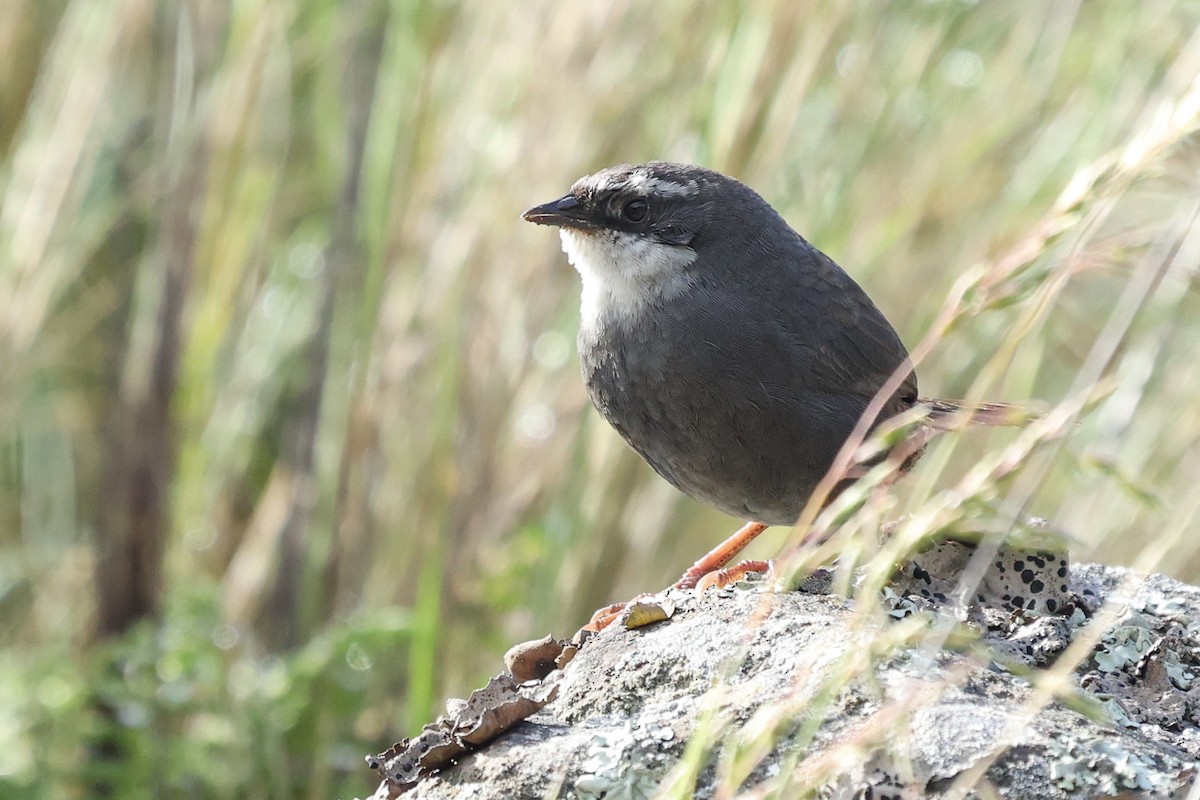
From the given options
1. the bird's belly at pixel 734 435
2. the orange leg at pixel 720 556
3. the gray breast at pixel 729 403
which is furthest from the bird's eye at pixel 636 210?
the orange leg at pixel 720 556

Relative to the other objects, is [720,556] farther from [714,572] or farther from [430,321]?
[430,321]

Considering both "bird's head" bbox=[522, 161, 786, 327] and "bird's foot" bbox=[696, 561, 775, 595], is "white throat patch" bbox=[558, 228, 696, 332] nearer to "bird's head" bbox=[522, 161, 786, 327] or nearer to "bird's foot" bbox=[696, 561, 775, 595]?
"bird's head" bbox=[522, 161, 786, 327]

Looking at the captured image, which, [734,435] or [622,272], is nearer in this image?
[734,435]

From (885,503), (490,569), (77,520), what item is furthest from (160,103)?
(885,503)

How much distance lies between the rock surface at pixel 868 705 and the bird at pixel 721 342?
654 millimetres

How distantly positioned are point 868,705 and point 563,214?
1866mm

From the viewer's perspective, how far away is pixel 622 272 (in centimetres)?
352

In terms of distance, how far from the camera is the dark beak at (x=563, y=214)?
355 centimetres

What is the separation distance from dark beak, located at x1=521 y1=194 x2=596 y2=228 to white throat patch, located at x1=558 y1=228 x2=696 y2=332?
4 centimetres

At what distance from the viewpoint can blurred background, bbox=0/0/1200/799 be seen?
13.4ft

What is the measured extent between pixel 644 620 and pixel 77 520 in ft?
12.1

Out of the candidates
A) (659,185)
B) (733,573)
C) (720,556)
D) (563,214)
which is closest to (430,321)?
(563,214)

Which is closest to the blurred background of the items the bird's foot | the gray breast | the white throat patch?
the white throat patch

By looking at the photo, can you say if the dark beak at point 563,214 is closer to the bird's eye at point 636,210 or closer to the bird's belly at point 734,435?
the bird's eye at point 636,210
